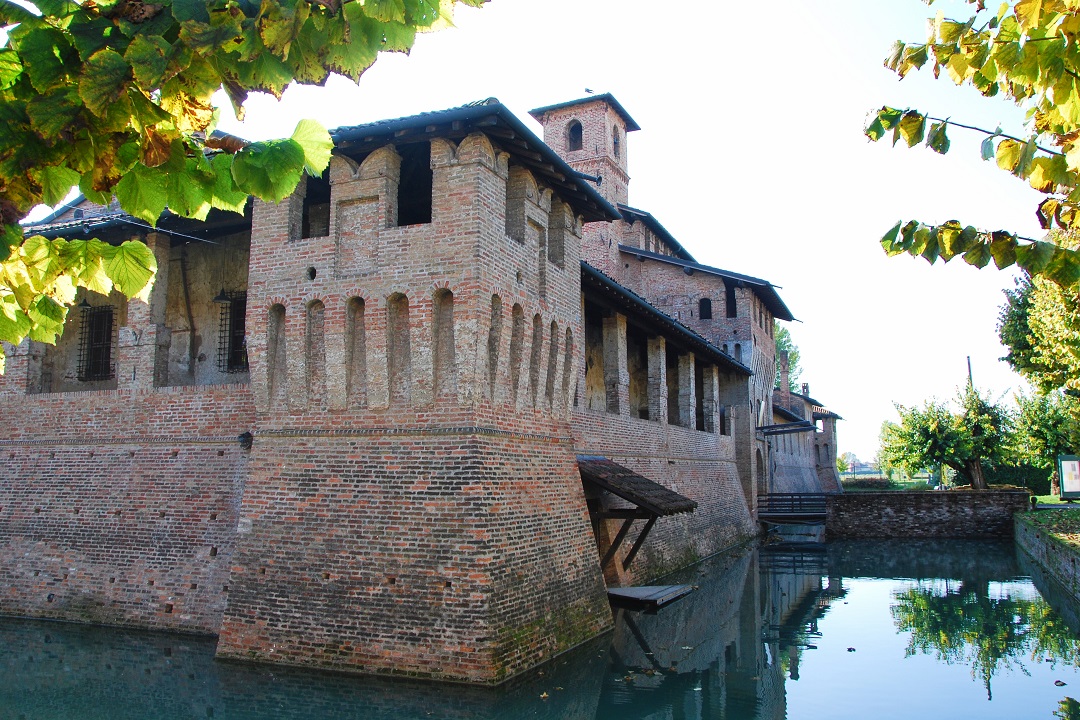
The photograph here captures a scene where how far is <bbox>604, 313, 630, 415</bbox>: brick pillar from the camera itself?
16375mm

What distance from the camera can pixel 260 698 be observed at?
8352 millimetres

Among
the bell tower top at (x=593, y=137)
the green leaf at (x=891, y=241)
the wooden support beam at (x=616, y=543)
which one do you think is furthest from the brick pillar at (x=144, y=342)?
the bell tower top at (x=593, y=137)

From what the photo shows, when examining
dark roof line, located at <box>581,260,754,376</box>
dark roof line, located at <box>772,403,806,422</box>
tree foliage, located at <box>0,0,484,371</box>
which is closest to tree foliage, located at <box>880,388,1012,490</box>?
dark roof line, located at <box>772,403,806,422</box>

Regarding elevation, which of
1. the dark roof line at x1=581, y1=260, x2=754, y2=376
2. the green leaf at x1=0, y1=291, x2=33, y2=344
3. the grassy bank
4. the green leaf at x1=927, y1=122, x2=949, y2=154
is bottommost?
the grassy bank

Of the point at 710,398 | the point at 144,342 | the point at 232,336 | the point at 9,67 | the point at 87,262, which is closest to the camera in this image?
the point at 9,67

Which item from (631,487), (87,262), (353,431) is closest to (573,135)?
(631,487)

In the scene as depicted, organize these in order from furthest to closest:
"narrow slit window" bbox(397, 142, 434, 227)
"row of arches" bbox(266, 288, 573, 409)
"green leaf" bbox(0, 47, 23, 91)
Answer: "narrow slit window" bbox(397, 142, 434, 227), "row of arches" bbox(266, 288, 573, 409), "green leaf" bbox(0, 47, 23, 91)

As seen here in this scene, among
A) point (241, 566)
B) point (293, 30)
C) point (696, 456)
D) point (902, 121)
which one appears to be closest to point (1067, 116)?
point (902, 121)

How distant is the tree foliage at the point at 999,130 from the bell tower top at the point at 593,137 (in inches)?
984

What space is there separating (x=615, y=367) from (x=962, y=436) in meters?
22.2

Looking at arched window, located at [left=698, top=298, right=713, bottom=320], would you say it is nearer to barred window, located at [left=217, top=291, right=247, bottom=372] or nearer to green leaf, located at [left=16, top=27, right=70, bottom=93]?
barred window, located at [left=217, top=291, right=247, bottom=372]

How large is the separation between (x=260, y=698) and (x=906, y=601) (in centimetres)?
1230

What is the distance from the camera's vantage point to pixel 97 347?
46.8 feet

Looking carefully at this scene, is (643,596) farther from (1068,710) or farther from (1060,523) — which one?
(1060,523)
